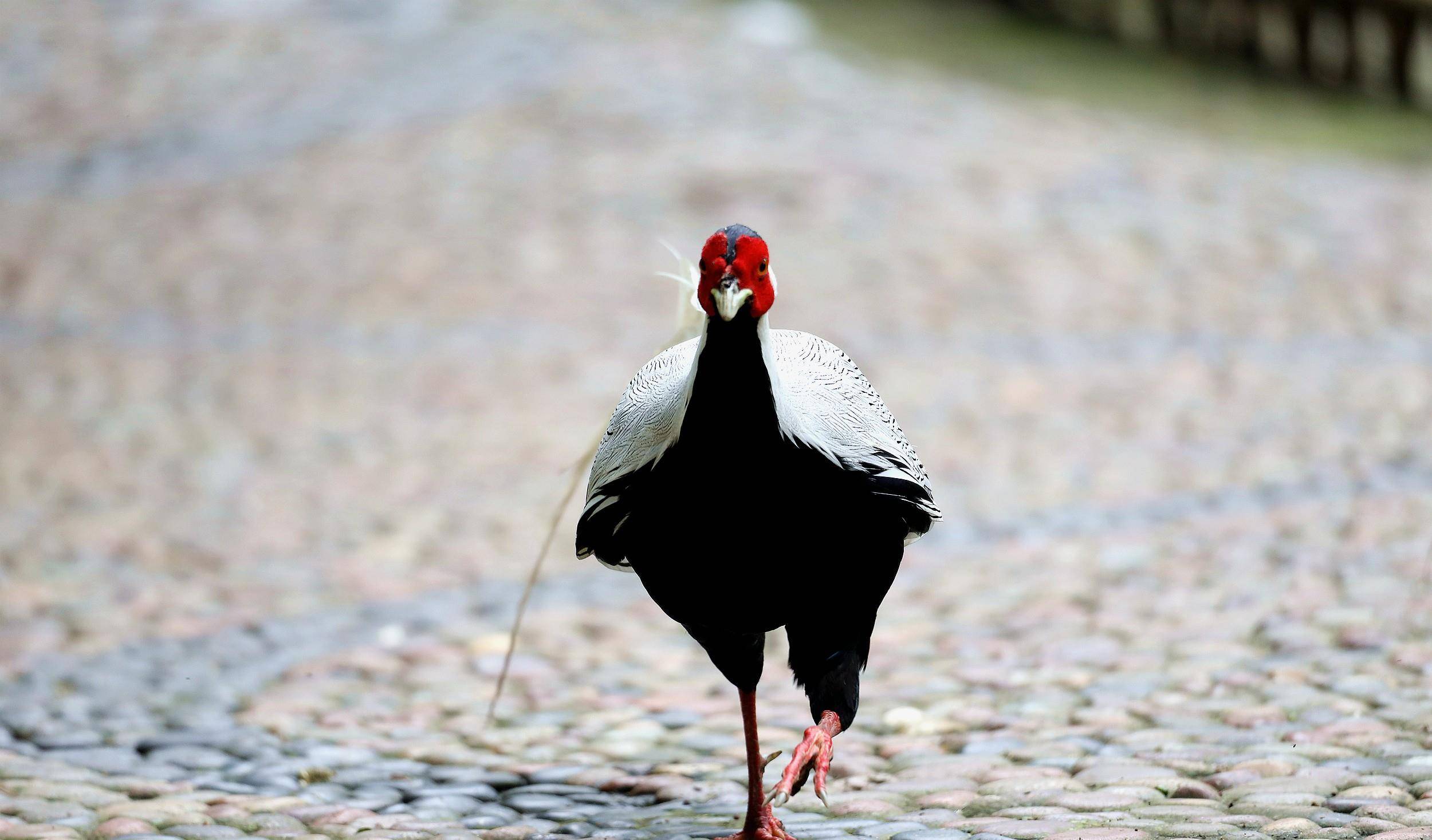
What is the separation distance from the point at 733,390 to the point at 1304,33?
16056 mm

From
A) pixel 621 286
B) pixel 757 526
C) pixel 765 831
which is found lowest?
pixel 765 831

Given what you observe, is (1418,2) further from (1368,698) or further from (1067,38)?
(1368,698)

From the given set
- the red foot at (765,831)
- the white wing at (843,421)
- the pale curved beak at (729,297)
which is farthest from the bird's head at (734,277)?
the red foot at (765,831)

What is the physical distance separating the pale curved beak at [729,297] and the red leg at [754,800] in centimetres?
130

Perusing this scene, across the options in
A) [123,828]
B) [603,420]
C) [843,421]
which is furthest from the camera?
[603,420]

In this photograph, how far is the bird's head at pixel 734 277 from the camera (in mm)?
3141

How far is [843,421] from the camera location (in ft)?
11.9

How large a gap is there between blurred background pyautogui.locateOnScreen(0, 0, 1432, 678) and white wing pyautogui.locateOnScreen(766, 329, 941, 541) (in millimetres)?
2554

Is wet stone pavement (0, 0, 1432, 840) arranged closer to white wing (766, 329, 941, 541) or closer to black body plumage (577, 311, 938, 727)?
black body plumage (577, 311, 938, 727)

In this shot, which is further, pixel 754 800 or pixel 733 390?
pixel 754 800

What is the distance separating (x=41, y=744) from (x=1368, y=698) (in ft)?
14.2

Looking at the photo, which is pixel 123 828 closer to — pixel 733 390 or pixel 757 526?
pixel 757 526

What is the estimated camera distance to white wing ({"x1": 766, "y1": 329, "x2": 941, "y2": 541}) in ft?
11.4

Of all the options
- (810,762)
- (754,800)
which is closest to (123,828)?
(754,800)
